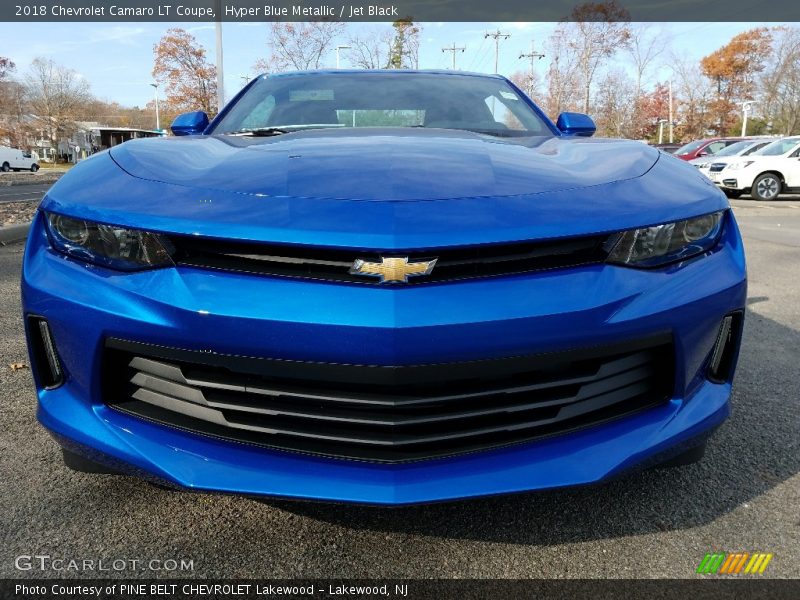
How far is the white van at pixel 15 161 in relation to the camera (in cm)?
4053

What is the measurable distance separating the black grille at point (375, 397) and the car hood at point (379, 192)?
11.3 inches

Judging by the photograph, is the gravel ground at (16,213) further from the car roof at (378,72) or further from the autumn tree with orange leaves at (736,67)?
the autumn tree with orange leaves at (736,67)

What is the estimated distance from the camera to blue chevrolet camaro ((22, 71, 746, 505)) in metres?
1.34

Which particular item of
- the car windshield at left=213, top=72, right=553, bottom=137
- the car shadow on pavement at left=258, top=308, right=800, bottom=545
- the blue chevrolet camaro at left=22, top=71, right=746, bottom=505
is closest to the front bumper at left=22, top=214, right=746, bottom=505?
the blue chevrolet camaro at left=22, top=71, right=746, bottom=505

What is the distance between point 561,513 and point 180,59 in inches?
1357

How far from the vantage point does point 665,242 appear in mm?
1542

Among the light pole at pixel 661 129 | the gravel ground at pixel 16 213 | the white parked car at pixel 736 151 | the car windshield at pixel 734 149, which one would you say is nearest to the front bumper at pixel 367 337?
the gravel ground at pixel 16 213

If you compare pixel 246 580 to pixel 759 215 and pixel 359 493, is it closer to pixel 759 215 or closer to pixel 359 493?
pixel 359 493

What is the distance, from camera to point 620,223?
1468 millimetres

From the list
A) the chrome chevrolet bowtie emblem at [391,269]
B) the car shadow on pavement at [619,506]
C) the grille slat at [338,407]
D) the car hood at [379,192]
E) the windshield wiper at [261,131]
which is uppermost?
the windshield wiper at [261,131]

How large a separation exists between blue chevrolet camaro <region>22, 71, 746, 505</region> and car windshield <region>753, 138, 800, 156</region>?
53.7 feet

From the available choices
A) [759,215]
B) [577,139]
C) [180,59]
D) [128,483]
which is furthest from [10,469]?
[180,59]

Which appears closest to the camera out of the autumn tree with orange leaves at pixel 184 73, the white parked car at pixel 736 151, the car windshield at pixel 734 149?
the white parked car at pixel 736 151

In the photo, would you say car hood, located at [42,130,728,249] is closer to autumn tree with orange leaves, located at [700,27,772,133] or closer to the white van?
the white van
